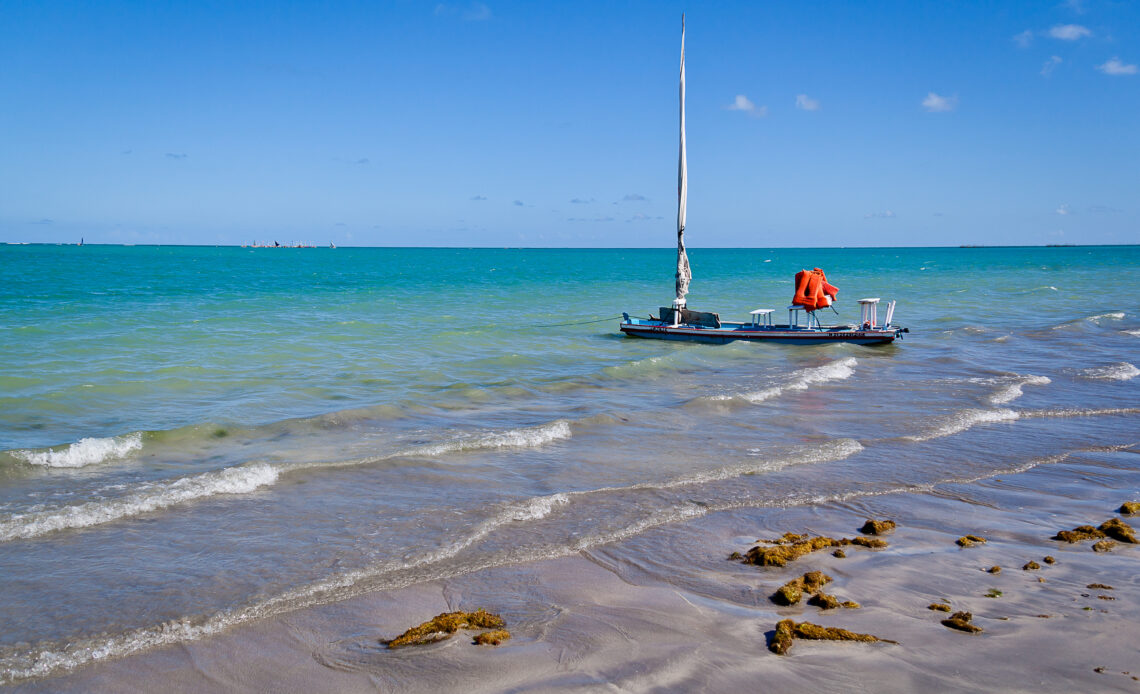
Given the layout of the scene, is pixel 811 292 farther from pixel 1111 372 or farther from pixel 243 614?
pixel 243 614

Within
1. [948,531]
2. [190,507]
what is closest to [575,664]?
[948,531]

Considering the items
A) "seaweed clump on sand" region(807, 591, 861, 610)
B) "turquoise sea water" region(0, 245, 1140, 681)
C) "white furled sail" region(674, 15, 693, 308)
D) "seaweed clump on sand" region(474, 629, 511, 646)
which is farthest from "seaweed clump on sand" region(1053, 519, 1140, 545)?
"white furled sail" region(674, 15, 693, 308)

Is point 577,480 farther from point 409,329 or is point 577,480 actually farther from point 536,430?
point 409,329

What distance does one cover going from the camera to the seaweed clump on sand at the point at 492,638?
18.5 feet

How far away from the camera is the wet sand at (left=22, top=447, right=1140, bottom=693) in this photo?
5.09 meters

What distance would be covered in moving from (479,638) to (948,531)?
5326 millimetres

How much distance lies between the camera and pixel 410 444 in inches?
490

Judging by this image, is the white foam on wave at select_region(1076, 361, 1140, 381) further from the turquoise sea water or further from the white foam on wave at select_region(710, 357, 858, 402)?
the white foam on wave at select_region(710, 357, 858, 402)

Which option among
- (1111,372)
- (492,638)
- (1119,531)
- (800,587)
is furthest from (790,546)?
(1111,372)

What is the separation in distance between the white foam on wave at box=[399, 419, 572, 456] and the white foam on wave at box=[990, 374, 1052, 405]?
371 inches

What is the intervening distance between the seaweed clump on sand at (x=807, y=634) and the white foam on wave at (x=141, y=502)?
7.13 m

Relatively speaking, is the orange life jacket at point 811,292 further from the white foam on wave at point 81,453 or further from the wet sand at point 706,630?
the white foam on wave at point 81,453

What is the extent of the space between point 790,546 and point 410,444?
6884 millimetres

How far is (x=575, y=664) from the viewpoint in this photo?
17.5 feet
